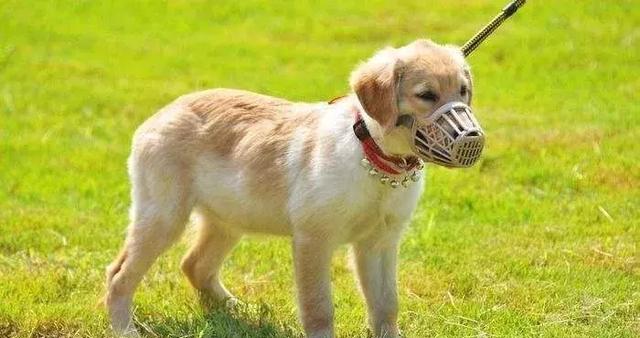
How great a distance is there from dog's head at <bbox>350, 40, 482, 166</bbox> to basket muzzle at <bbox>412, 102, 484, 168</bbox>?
52 millimetres

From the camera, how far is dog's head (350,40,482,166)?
4.44 metres

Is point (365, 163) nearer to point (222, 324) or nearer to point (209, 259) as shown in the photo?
point (222, 324)

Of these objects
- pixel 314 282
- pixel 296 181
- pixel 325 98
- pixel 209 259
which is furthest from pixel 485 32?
pixel 325 98

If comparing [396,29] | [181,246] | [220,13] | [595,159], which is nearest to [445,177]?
[595,159]

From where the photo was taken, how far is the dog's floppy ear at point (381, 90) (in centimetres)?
447

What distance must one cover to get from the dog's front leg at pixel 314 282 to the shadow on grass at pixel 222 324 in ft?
1.28

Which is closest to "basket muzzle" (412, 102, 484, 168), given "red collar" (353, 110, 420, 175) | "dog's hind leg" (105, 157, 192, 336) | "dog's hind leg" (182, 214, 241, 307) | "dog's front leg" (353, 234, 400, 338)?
"red collar" (353, 110, 420, 175)

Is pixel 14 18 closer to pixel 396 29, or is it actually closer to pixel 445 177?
pixel 396 29

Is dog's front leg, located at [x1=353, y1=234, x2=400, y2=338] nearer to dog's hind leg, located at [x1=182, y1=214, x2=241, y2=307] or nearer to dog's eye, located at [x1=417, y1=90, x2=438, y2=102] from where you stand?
dog's hind leg, located at [x1=182, y1=214, x2=241, y2=307]

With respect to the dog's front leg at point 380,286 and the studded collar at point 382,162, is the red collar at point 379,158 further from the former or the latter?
the dog's front leg at point 380,286

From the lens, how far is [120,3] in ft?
51.1

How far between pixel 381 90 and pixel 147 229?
144cm

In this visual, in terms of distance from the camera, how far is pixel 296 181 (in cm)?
492

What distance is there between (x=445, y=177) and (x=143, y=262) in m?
3.44
